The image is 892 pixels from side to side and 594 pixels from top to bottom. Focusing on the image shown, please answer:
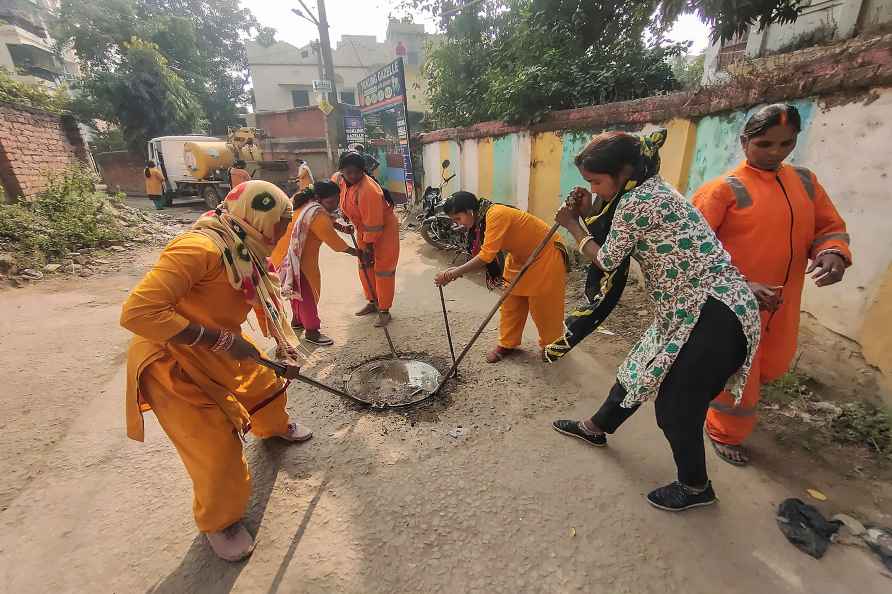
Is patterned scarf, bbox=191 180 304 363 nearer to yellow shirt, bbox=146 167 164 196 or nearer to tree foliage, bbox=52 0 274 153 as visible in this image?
yellow shirt, bbox=146 167 164 196

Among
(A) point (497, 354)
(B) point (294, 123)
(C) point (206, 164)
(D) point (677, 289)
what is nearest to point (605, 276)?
(D) point (677, 289)

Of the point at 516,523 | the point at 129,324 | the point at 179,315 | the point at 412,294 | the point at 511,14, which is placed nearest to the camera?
the point at 129,324

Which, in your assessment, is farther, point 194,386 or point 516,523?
point 516,523

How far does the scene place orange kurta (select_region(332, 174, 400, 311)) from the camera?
4160 millimetres

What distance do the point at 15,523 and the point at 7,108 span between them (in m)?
8.77

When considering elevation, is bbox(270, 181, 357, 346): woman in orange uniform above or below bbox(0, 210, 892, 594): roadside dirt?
above

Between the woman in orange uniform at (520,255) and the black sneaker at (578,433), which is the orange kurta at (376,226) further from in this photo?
the black sneaker at (578,433)

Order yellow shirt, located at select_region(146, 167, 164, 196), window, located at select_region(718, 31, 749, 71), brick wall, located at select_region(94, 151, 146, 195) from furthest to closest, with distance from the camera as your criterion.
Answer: brick wall, located at select_region(94, 151, 146, 195)
yellow shirt, located at select_region(146, 167, 164, 196)
window, located at select_region(718, 31, 749, 71)

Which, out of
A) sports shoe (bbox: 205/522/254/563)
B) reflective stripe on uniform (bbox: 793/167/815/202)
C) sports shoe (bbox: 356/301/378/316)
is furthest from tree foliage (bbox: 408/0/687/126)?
sports shoe (bbox: 205/522/254/563)

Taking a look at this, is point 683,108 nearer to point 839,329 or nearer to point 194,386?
point 839,329

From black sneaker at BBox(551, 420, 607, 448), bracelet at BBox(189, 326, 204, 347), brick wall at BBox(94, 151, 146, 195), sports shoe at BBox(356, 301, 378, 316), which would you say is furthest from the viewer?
brick wall at BBox(94, 151, 146, 195)

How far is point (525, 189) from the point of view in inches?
271

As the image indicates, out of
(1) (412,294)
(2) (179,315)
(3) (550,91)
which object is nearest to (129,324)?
(2) (179,315)

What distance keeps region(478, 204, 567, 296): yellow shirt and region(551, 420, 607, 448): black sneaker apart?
104cm
